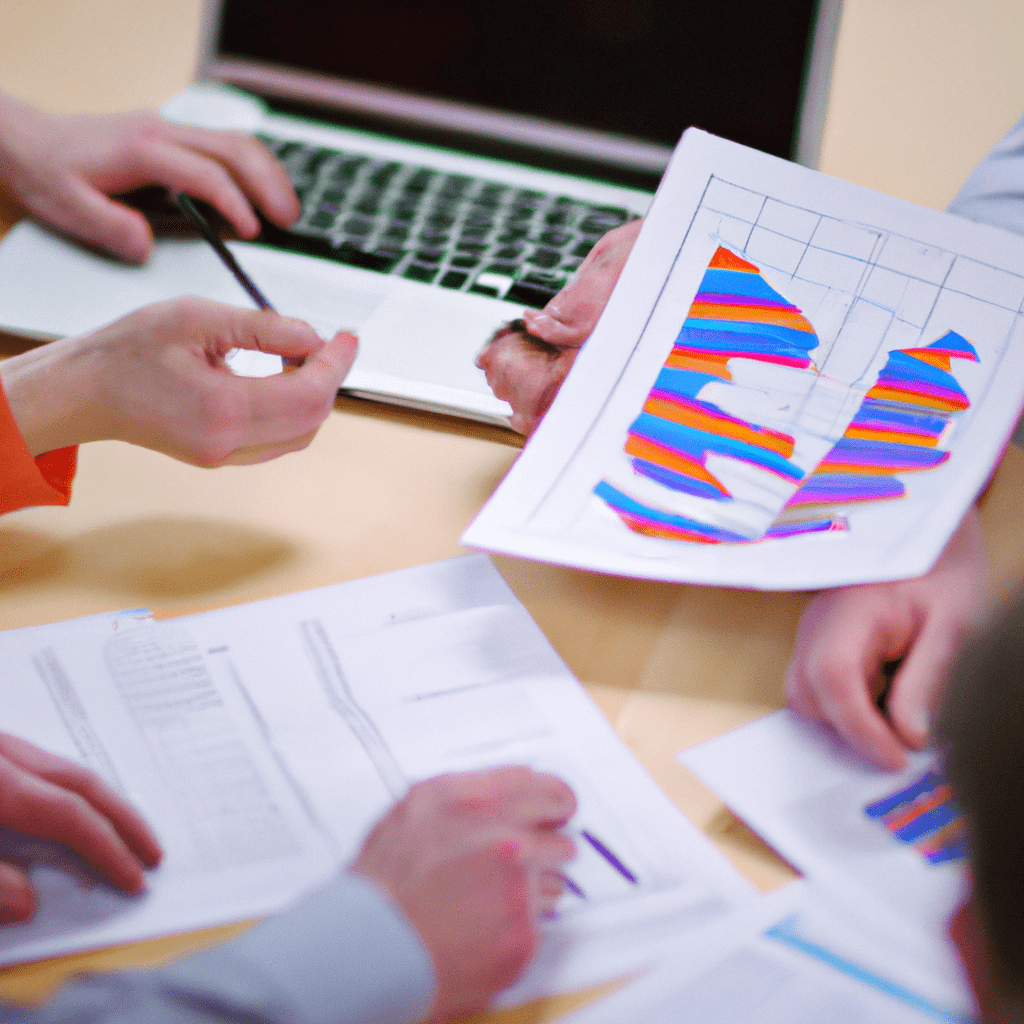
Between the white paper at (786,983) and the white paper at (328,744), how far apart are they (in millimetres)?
12

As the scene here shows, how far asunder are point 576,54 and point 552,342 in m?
0.29

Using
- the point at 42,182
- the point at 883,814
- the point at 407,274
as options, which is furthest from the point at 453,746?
the point at 42,182

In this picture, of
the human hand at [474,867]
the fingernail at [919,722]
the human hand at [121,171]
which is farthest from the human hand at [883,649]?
the human hand at [121,171]

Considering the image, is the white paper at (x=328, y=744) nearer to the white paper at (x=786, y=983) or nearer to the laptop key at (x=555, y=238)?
the white paper at (x=786, y=983)

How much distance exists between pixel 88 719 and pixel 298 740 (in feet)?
0.29

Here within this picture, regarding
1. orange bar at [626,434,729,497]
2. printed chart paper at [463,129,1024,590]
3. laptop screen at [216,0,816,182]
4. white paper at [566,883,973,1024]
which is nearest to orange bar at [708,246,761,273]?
printed chart paper at [463,129,1024,590]

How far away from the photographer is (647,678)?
449 millimetres

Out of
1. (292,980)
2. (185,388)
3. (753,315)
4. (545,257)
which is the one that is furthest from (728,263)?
(292,980)

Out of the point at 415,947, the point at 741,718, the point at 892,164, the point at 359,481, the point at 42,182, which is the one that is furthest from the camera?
the point at 892,164

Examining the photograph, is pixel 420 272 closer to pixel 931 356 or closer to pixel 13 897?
pixel 931 356

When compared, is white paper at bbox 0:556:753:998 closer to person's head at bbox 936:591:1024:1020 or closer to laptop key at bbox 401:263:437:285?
person's head at bbox 936:591:1024:1020

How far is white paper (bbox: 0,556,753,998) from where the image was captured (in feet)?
1.16

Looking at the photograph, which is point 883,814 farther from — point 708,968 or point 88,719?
point 88,719

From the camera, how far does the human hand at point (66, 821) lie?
1.16 feet
